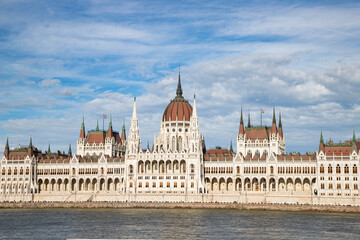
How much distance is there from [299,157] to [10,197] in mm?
80886

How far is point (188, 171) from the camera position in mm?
158125

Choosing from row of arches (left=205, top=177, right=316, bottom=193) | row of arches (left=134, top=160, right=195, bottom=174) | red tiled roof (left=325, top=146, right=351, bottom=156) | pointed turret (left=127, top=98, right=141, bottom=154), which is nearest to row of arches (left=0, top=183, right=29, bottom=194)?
row of arches (left=134, top=160, right=195, bottom=174)

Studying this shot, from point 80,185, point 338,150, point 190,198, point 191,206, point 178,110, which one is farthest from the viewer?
point 178,110

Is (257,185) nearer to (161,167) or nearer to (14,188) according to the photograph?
(161,167)

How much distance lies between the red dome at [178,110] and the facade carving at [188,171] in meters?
0.31

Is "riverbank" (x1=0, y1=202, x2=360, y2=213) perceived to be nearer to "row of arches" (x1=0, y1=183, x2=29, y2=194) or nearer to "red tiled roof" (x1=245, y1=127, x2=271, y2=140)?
"row of arches" (x1=0, y1=183, x2=29, y2=194)

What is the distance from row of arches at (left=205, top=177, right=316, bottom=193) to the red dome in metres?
24.3

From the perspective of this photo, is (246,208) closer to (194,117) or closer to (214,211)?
(214,211)

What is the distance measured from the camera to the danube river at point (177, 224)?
8900cm

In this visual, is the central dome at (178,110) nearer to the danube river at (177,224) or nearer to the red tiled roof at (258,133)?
the red tiled roof at (258,133)

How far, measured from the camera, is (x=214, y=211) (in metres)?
131

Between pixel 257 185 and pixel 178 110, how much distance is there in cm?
3596

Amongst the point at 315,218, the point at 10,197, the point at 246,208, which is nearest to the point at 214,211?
the point at 246,208

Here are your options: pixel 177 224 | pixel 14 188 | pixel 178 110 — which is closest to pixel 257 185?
pixel 178 110
